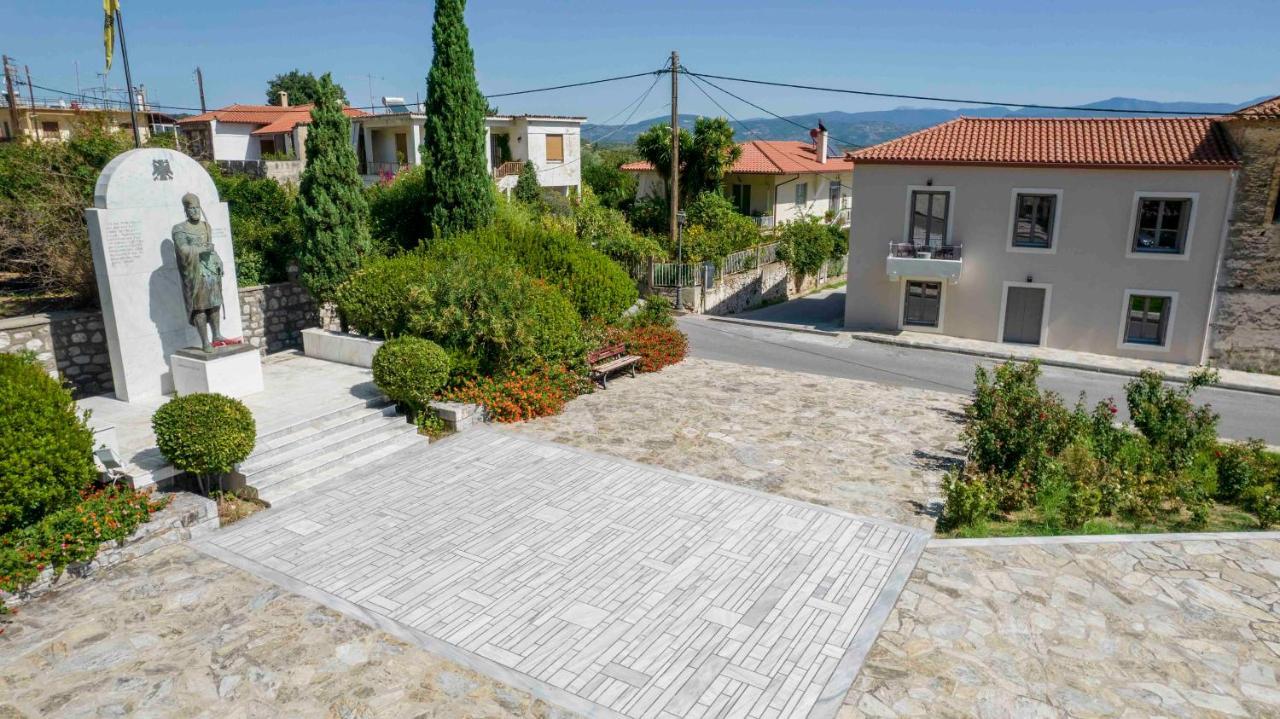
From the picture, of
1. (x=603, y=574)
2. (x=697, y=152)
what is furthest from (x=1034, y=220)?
(x=603, y=574)

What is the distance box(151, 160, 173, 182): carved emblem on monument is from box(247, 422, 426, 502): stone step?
5.71 metres

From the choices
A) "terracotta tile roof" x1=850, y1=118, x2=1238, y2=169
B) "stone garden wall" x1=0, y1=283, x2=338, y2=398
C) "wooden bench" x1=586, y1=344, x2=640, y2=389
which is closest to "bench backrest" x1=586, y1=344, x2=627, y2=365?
"wooden bench" x1=586, y1=344, x2=640, y2=389

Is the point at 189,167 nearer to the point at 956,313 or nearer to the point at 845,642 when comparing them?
the point at 845,642

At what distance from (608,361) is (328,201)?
7180mm

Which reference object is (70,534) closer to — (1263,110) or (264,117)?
(1263,110)

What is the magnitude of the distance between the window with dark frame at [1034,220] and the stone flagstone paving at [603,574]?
17251 mm

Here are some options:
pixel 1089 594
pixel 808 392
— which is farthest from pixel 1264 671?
pixel 808 392

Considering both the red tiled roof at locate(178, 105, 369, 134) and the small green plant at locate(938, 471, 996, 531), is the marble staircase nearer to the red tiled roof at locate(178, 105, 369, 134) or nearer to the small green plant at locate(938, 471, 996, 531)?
the small green plant at locate(938, 471, 996, 531)

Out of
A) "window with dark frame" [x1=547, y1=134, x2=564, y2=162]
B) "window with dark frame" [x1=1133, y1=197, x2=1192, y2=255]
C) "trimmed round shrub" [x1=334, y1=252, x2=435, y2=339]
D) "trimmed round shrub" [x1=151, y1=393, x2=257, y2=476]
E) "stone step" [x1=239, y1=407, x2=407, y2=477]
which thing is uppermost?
"window with dark frame" [x1=547, y1=134, x2=564, y2=162]

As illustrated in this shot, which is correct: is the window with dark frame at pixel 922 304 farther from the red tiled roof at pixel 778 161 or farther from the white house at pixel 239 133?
the white house at pixel 239 133

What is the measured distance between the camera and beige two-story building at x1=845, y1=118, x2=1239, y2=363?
2244 centimetres

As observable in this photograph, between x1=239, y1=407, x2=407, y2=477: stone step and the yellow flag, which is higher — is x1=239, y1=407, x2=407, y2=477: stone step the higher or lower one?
the lower one

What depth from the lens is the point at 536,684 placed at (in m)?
7.13

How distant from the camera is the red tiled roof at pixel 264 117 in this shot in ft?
158
